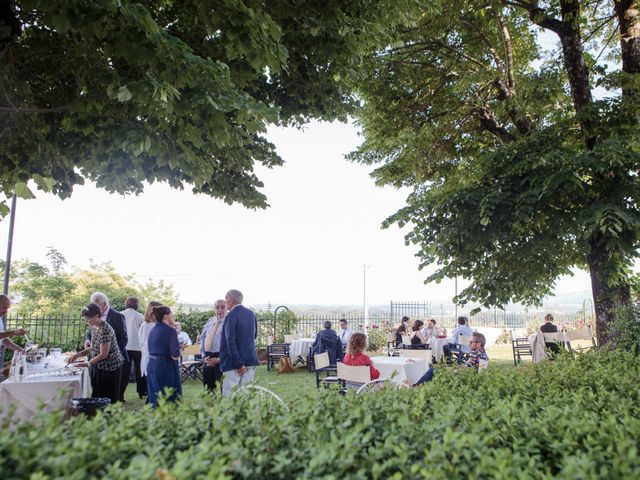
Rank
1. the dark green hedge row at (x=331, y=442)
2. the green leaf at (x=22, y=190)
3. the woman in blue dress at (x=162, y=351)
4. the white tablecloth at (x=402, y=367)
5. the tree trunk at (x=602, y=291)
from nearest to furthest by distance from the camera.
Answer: the dark green hedge row at (x=331, y=442), the green leaf at (x=22, y=190), the woman in blue dress at (x=162, y=351), the white tablecloth at (x=402, y=367), the tree trunk at (x=602, y=291)

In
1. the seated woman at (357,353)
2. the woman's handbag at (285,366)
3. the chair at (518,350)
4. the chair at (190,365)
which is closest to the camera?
the seated woman at (357,353)

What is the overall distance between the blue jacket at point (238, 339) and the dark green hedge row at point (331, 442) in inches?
140

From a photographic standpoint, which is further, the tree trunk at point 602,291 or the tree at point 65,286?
the tree at point 65,286

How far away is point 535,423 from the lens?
8.21 feet

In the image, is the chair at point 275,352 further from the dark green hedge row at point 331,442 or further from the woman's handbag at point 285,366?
the dark green hedge row at point 331,442

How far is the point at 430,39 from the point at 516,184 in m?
4.39

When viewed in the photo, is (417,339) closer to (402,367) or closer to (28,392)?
(402,367)

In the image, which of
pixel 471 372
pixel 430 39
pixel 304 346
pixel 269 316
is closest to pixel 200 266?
pixel 269 316

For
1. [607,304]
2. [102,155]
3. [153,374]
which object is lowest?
[153,374]

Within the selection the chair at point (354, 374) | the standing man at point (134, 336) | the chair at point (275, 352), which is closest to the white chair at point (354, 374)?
the chair at point (354, 374)

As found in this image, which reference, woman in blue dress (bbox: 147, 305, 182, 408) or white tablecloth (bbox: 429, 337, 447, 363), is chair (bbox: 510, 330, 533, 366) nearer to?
white tablecloth (bbox: 429, 337, 447, 363)

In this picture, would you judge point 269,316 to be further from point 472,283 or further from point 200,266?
point 200,266

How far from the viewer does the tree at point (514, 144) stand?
26.3ft

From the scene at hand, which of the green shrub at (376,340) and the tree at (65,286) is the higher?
the tree at (65,286)
